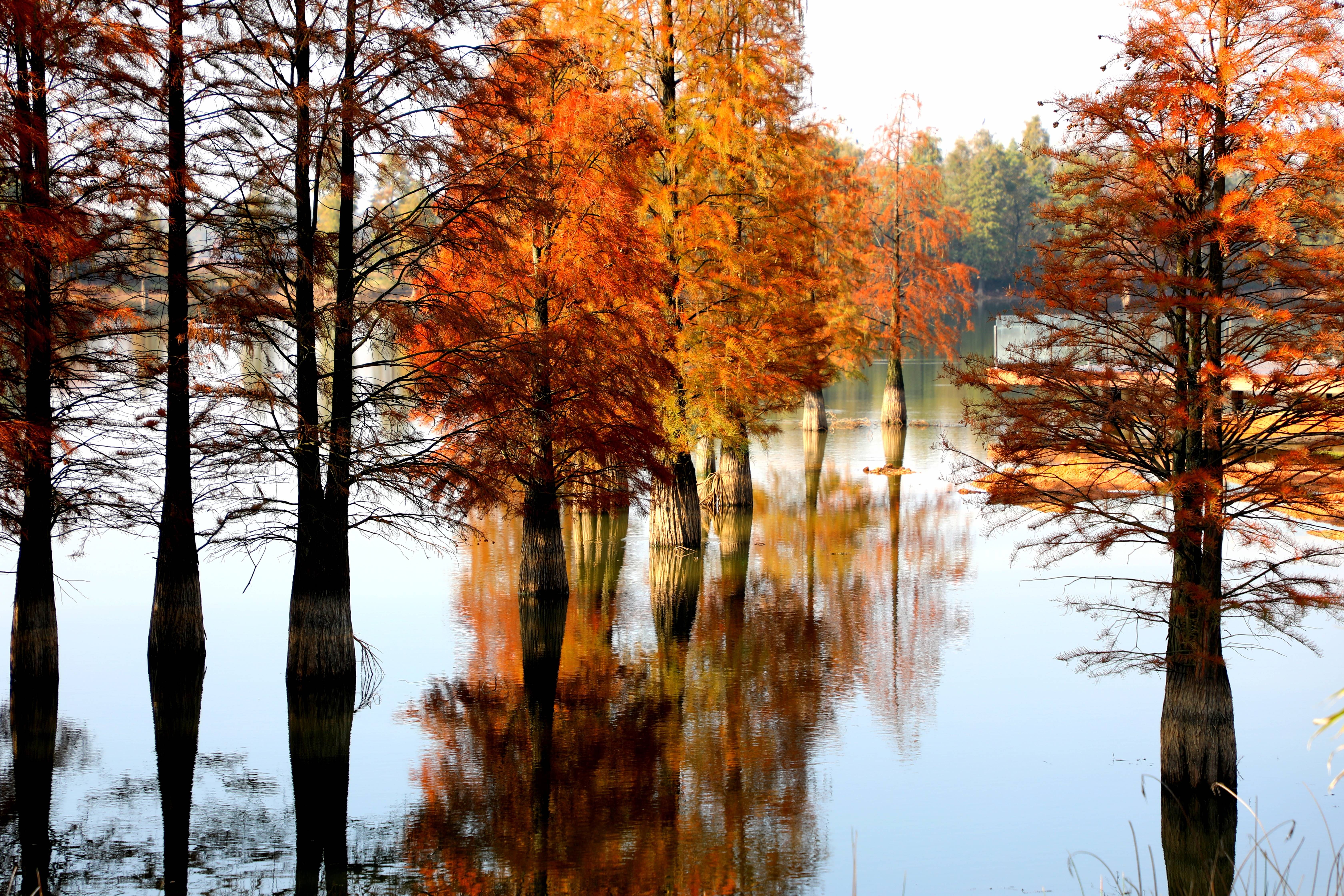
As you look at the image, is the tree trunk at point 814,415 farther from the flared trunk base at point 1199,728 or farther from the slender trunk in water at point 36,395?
the flared trunk base at point 1199,728

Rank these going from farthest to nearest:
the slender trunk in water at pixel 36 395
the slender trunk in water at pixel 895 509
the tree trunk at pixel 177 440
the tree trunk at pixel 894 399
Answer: the tree trunk at pixel 894 399 < the slender trunk in water at pixel 895 509 < the tree trunk at pixel 177 440 < the slender trunk in water at pixel 36 395

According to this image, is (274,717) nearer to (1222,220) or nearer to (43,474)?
(43,474)

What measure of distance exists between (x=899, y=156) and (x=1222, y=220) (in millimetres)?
41276

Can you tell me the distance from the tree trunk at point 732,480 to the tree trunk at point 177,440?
18.1 meters

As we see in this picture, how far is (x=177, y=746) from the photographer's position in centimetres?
1535

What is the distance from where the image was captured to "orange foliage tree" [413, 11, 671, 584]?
57.8ft

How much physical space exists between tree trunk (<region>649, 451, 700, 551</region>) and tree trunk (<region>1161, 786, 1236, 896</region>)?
15091 millimetres

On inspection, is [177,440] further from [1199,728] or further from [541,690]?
[1199,728]

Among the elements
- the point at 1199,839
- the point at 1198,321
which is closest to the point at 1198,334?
the point at 1198,321

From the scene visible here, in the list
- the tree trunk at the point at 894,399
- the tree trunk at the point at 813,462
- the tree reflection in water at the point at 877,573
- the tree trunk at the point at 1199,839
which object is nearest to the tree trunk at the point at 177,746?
the tree reflection in water at the point at 877,573

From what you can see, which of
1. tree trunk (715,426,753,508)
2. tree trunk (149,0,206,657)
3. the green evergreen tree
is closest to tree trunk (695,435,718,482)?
tree trunk (715,426,753,508)

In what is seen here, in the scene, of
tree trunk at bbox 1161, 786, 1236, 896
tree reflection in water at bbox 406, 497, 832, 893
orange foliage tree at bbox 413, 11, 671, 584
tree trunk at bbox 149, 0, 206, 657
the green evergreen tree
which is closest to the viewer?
tree reflection in water at bbox 406, 497, 832, 893

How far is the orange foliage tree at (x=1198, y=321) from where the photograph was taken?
12414 millimetres

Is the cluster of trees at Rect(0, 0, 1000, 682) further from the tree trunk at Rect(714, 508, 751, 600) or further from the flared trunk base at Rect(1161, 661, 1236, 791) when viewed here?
the flared trunk base at Rect(1161, 661, 1236, 791)
